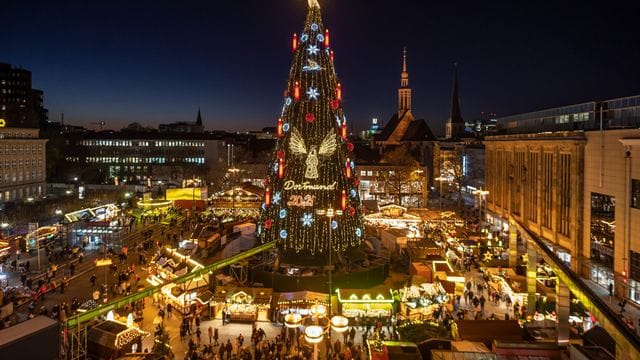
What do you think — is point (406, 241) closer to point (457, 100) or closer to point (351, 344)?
point (351, 344)

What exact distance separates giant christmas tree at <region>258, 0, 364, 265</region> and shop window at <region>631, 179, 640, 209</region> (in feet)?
49.8

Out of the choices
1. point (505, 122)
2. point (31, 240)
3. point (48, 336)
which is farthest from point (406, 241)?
point (505, 122)

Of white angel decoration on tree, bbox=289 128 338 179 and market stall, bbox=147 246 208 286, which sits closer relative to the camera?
white angel decoration on tree, bbox=289 128 338 179

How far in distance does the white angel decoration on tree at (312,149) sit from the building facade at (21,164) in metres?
49.3

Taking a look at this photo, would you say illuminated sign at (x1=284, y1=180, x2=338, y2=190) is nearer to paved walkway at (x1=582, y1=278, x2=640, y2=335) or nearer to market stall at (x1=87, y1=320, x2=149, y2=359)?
market stall at (x1=87, y1=320, x2=149, y2=359)

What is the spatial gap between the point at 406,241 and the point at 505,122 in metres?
30.6

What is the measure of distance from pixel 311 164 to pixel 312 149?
81 centimetres

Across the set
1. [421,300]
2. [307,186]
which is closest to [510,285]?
[421,300]

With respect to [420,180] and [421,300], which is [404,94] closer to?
[420,180]

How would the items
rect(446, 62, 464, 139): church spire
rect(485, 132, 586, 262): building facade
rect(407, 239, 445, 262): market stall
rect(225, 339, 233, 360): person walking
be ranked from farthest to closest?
1. rect(446, 62, 464, 139): church spire
2. rect(485, 132, 586, 262): building facade
3. rect(407, 239, 445, 262): market stall
4. rect(225, 339, 233, 360): person walking

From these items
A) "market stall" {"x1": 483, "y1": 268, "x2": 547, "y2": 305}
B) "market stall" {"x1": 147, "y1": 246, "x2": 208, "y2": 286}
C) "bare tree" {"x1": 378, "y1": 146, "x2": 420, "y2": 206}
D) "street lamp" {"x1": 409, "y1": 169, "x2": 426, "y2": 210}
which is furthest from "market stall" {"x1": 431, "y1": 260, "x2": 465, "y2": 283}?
"street lamp" {"x1": 409, "y1": 169, "x2": 426, "y2": 210}

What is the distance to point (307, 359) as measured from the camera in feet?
56.8

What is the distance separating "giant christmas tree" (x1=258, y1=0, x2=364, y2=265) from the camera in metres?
24.3

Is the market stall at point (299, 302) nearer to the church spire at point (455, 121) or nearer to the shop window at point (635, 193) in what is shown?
the shop window at point (635, 193)
